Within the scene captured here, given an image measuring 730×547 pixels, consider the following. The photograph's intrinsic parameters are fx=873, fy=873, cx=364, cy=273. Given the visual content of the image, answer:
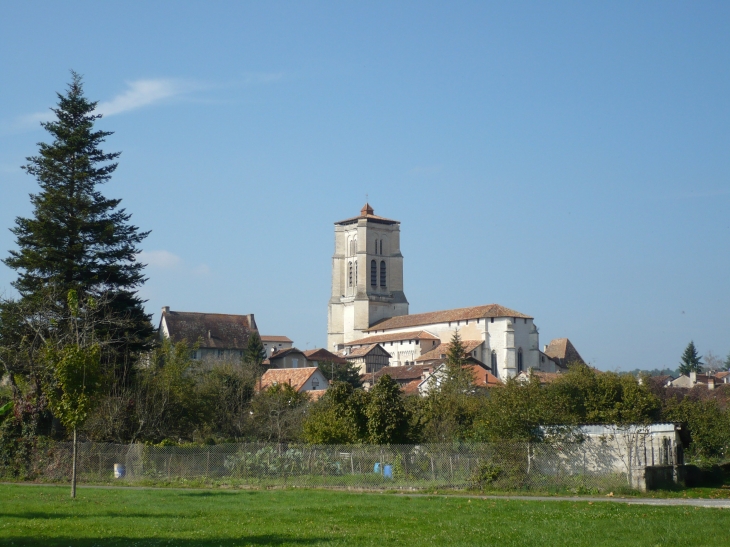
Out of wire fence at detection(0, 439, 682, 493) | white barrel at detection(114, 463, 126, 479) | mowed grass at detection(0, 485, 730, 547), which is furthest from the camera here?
white barrel at detection(114, 463, 126, 479)

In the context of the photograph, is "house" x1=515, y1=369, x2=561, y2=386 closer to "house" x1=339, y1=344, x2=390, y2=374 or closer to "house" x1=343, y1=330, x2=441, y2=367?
A: "house" x1=343, y1=330, x2=441, y2=367

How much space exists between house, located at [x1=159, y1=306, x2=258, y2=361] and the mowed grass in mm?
89485

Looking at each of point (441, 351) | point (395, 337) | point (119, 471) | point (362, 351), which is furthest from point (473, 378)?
point (395, 337)

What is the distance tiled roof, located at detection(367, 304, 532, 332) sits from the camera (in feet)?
381

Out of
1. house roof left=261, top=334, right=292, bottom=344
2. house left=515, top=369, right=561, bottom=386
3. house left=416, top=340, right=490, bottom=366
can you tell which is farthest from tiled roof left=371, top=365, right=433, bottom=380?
house roof left=261, top=334, right=292, bottom=344

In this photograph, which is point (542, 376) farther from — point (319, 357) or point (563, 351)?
point (563, 351)

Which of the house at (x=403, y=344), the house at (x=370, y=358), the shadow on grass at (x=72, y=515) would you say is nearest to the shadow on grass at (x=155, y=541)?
the shadow on grass at (x=72, y=515)

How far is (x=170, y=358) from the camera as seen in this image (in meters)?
48.2

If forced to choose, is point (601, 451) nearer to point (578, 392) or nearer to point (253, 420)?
point (578, 392)

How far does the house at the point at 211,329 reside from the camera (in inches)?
4417

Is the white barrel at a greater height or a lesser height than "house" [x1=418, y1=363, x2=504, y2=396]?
lesser

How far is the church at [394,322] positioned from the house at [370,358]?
10.4 inches

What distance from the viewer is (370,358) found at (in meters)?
122

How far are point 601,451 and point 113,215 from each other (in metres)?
26.2
